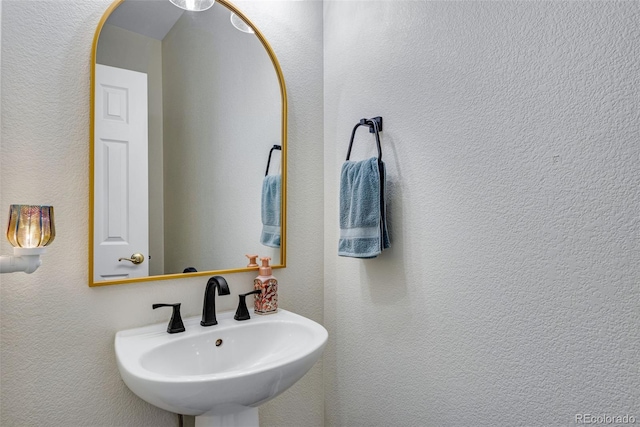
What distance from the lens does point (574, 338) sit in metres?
0.87

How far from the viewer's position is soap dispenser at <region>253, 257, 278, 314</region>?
53.8 inches

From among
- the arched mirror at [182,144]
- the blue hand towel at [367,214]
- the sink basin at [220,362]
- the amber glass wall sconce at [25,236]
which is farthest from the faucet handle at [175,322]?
the blue hand towel at [367,214]

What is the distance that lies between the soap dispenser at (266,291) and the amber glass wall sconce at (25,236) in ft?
2.22

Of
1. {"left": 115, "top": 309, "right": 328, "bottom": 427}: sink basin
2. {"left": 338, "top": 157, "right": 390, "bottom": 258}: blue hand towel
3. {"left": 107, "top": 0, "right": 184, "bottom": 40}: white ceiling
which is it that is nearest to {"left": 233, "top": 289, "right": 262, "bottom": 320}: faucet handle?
{"left": 115, "top": 309, "right": 328, "bottom": 427}: sink basin

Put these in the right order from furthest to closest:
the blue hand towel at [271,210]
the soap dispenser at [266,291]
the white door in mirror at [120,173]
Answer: the blue hand towel at [271,210] < the soap dispenser at [266,291] < the white door in mirror at [120,173]

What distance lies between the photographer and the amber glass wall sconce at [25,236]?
890mm

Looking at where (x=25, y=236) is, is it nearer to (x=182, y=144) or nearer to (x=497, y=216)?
(x=182, y=144)

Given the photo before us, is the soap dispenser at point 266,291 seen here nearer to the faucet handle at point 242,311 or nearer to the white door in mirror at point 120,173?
the faucet handle at point 242,311

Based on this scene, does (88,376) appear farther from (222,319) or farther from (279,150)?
(279,150)

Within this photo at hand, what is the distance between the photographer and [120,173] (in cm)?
116

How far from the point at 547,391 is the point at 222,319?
1.00 m

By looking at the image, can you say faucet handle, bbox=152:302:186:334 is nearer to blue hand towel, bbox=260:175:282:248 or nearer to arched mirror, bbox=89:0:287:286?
arched mirror, bbox=89:0:287:286

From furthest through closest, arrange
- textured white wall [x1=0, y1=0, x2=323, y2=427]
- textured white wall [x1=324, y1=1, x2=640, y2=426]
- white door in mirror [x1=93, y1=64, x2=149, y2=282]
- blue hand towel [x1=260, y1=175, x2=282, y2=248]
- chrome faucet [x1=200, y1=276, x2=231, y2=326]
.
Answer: blue hand towel [x1=260, y1=175, x2=282, y2=248], chrome faucet [x1=200, y1=276, x2=231, y2=326], white door in mirror [x1=93, y1=64, x2=149, y2=282], textured white wall [x1=0, y1=0, x2=323, y2=427], textured white wall [x1=324, y1=1, x2=640, y2=426]

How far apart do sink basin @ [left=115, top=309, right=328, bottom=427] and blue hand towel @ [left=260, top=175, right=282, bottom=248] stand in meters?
0.29
